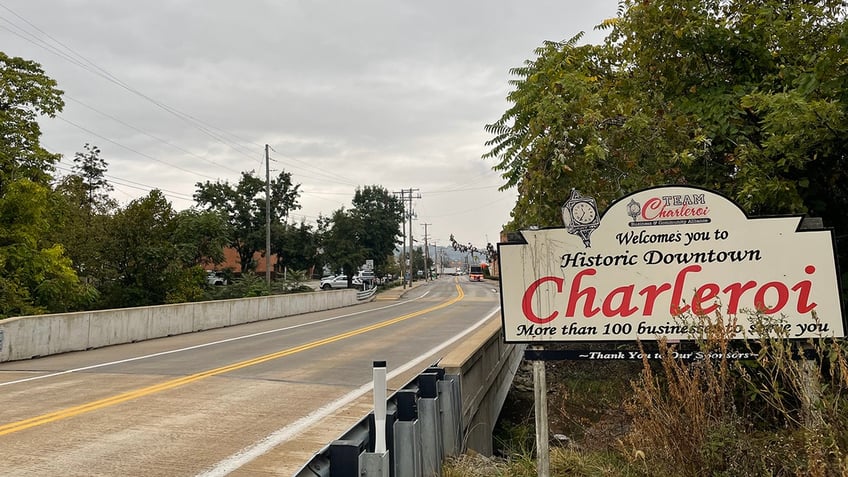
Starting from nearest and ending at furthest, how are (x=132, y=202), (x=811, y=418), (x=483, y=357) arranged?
(x=811, y=418) → (x=483, y=357) → (x=132, y=202)

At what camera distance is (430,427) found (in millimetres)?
5336

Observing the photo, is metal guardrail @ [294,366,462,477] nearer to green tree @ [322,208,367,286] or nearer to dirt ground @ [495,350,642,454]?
dirt ground @ [495,350,642,454]

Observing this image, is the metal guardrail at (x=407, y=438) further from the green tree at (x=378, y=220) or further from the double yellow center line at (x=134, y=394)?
the green tree at (x=378, y=220)

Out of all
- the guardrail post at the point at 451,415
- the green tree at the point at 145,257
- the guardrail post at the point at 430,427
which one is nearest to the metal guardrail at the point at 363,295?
the green tree at the point at 145,257

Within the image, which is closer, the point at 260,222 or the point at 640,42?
the point at 640,42

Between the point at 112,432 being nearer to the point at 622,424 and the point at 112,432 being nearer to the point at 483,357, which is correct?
the point at 483,357

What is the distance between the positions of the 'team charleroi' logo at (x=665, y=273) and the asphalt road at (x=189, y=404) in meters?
2.84

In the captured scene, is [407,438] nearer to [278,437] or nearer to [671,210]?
[278,437]

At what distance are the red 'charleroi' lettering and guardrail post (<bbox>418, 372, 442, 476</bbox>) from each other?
1377 millimetres

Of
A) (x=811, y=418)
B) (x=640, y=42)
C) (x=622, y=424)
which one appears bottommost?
(x=622, y=424)

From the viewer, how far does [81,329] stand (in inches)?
591

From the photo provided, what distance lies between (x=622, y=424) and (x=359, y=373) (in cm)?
542

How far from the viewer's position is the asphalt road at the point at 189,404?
227 inches

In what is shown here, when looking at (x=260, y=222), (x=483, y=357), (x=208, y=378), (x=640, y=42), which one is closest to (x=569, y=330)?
(x=483, y=357)
